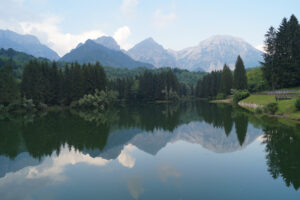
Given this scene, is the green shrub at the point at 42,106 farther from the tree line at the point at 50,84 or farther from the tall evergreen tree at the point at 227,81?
the tall evergreen tree at the point at 227,81

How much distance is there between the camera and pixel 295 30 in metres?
67.3

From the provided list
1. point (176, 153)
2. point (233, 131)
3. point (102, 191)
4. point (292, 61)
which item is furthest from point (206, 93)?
point (102, 191)

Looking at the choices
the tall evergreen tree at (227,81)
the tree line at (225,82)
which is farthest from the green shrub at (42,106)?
the tall evergreen tree at (227,81)

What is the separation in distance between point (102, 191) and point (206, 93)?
152743 mm

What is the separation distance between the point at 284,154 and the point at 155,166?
452 inches

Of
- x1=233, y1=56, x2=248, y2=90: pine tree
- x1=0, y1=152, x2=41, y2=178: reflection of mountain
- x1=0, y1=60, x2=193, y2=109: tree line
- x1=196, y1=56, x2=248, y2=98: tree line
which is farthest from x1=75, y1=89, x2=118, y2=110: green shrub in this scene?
x1=196, y1=56, x2=248, y2=98: tree line

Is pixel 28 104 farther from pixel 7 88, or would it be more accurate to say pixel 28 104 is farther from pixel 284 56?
pixel 284 56

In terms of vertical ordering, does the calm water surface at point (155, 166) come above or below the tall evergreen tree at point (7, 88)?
below

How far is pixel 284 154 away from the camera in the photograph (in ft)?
62.5

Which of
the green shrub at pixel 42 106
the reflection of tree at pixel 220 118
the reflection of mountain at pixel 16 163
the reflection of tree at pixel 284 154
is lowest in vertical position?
the reflection of tree at pixel 220 118

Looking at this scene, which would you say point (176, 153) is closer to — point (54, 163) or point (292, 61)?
point (54, 163)

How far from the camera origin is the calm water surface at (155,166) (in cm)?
1336

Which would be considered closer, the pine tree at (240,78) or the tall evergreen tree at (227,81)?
the pine tree at (240,78)

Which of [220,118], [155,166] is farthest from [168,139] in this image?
[220,118]
